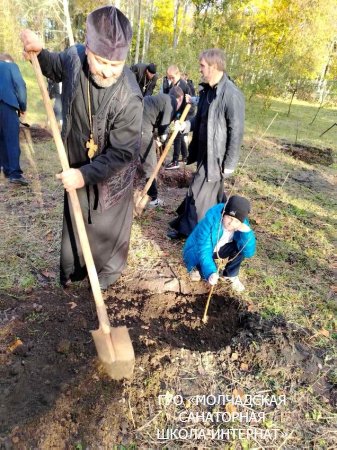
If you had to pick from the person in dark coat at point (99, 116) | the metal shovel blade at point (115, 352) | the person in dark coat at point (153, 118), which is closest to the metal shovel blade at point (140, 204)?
the person in dark coat at point (153, 118)

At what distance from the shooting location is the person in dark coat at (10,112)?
5.12 meters

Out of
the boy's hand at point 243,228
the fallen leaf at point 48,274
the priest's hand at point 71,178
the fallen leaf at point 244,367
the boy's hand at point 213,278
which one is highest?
the priest's hand at point 71,178

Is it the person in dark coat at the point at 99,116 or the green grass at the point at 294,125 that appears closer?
the person in dark coat at the point at 99,116

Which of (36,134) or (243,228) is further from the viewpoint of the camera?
(36,134)

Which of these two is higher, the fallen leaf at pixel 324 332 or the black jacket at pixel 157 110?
the black jacket at pixel 157 110

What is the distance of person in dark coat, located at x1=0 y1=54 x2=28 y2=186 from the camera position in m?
5.12

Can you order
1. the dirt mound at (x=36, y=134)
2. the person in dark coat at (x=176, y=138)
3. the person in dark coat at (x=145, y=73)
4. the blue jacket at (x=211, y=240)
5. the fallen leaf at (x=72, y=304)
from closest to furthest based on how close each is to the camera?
the fallen leaf at (x=72, y=304) < the blue jacket at (x=211, y=240) < the person in dark coat at (x=145, y=73) < the person in dark coat at (x=176, y=138) < the dirt mound at (x=36, y=134)

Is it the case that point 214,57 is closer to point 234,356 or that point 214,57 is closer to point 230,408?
point 234,356

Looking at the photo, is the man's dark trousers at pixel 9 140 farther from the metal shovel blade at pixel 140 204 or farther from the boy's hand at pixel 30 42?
the boy's hand at pixel 30 42

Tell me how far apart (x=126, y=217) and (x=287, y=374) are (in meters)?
1.70

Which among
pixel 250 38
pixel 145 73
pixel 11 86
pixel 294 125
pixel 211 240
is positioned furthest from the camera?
pixel 250 38

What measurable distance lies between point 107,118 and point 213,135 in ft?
4.78

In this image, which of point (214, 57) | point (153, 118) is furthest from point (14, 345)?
point (153, 118)

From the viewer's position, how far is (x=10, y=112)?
208 inches
